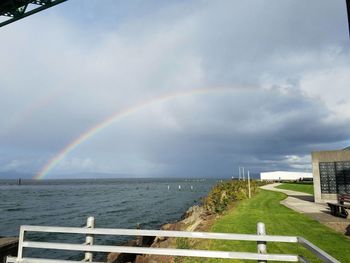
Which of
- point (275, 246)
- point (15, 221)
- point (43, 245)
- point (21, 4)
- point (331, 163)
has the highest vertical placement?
point (21, 4)

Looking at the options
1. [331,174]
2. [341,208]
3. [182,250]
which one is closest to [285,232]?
[341,208]

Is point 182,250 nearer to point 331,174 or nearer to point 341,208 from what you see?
point 341,208

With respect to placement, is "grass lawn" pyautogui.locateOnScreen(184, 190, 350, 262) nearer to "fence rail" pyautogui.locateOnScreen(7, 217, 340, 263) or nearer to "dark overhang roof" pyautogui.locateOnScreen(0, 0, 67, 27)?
"fence rail" pyautogui.locateOnScreen(7, 217, 340, 263)

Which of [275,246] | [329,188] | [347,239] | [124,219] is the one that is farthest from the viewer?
[124,219]

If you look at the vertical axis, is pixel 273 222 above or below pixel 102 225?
above

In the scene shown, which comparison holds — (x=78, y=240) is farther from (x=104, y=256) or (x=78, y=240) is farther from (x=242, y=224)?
(x=242, y=224)

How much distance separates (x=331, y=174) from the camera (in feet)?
76.8

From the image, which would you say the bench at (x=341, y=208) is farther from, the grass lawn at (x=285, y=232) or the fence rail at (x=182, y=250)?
the fence rail at (x=182, y=250)

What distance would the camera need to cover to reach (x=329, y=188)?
915 inches

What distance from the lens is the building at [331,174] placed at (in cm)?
2289

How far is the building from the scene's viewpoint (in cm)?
2289

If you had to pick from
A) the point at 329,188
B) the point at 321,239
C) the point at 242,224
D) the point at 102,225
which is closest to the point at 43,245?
the point at 321,239

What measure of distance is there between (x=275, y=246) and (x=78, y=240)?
66.1ft

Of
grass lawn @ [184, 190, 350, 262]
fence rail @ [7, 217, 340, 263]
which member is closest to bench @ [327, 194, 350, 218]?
grass lawn @ [184, 190, 350, 262]
